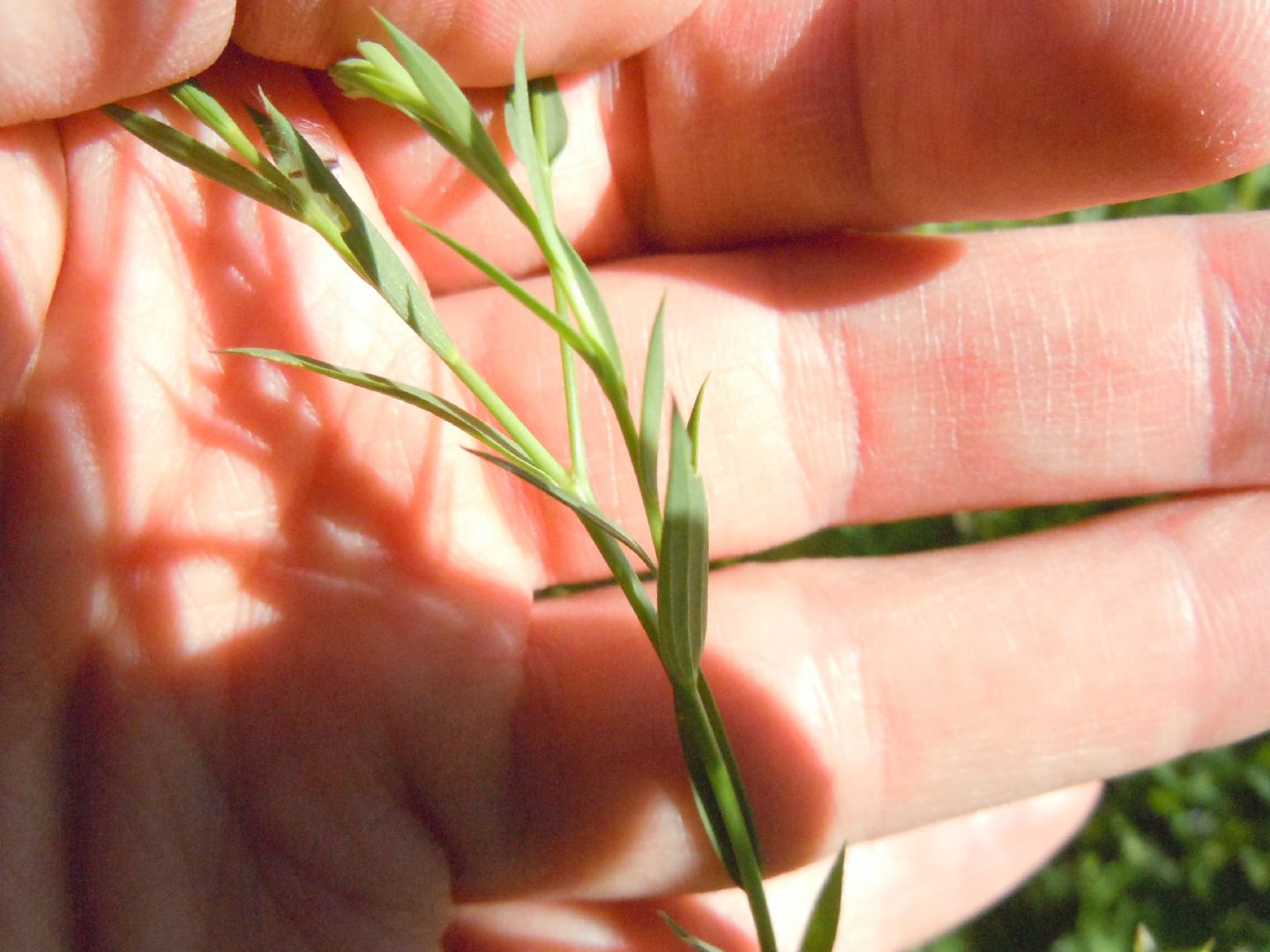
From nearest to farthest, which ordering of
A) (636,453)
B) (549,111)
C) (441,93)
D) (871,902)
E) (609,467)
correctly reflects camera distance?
(441,93), (636,453), (549,111), (609,467), (871,902)

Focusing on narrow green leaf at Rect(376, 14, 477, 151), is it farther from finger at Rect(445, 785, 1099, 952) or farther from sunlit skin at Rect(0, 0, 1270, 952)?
finger at Rect(445, 785, 1099, 952)

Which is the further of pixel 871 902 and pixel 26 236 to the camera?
pixel 871 902

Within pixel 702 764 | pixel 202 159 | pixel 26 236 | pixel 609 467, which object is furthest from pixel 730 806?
pixel 26 236

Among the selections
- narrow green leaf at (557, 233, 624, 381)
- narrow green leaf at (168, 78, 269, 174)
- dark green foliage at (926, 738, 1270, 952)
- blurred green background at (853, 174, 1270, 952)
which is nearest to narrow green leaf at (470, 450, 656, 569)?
narrow green leaf at (557, 233, 624, 381)

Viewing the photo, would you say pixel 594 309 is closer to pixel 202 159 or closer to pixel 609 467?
pixel 202 159

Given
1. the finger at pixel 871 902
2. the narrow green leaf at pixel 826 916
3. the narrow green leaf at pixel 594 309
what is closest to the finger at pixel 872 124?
the narrow green leaf at pixel 594 309

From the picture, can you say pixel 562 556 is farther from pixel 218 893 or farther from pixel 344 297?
pixel 218 893
